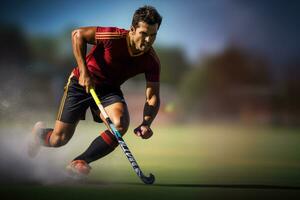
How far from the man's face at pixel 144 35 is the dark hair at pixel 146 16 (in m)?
0.03

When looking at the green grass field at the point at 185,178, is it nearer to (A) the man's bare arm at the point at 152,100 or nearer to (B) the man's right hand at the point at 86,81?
(A) the man's bare arm at the point at 152,100

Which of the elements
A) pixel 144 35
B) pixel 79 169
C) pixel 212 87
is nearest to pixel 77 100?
pixel 79 169

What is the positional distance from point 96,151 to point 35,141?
1002mm

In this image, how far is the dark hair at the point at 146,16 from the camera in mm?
4543

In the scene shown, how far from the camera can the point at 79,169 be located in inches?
178

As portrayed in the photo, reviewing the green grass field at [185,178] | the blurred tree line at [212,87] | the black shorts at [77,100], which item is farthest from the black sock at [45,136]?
the blurred tree line at [212,87]

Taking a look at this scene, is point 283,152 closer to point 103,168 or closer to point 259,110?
point 103,168

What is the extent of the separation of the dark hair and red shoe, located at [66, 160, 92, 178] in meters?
1.15

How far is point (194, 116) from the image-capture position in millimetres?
23859

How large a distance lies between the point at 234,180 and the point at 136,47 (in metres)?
1.42

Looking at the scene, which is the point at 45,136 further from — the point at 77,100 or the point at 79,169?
the point at 79,169

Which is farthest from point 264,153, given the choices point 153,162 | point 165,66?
point 165,66

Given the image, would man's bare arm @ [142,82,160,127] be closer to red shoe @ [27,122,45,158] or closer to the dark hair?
the dark hair

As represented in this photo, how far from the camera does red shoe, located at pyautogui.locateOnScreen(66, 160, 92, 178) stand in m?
4.52
